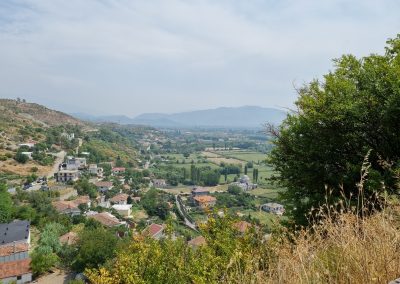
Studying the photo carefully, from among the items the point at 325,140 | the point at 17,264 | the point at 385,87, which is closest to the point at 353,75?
the point at 385,87

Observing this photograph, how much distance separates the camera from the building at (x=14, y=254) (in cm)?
2065

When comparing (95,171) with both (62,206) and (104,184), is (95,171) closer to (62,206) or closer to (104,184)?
(104,184)

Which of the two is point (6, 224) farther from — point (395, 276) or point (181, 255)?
point (395, 276)

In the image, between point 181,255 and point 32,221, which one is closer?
point 181,255

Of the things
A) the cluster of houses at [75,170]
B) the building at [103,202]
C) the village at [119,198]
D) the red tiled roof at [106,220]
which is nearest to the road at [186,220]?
the village at [119,198]

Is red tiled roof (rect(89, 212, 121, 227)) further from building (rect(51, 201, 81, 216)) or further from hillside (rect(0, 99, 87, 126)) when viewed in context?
hillside (rect(0, 99, 87, 126))

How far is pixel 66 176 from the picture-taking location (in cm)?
5612

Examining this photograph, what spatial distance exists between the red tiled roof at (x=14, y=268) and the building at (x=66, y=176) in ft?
114

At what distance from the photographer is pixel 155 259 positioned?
526cm

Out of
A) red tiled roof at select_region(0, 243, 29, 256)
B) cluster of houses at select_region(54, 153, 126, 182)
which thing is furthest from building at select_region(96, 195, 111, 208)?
red tiled roof at select_region(0, 243, 29, 256)

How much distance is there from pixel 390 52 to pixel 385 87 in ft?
5.47

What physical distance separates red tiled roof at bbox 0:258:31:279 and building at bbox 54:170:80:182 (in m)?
34.7

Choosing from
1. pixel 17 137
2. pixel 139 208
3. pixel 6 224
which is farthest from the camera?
pixel 17 137

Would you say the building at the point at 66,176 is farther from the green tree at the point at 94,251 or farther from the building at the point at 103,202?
the green tree at the point at 94,251
